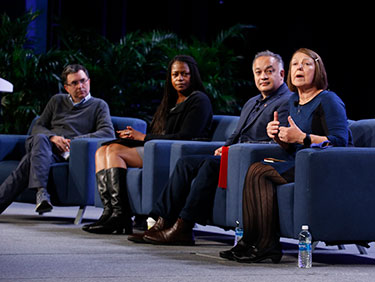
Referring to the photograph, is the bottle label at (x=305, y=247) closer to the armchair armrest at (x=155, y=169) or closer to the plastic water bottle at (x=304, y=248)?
the plastic water bottle at (x=304, y=248)

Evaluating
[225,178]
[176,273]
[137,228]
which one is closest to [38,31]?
[137,228]

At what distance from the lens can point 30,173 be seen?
4992 millimetres

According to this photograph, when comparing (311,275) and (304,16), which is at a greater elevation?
(304,16)

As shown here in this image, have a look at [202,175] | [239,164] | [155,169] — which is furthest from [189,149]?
[239,164]

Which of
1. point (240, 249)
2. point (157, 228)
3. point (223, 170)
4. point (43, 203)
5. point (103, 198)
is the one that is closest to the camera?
point (240, 249)

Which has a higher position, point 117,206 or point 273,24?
point 273,24

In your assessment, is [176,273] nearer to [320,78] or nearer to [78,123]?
[320,78]

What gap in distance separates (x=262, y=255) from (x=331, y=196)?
395mm

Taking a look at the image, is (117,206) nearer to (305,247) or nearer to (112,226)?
(112,226)

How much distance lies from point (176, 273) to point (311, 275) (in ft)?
1.75

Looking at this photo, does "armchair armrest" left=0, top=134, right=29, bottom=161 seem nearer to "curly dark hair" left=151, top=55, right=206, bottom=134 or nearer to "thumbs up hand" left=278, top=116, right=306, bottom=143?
"curly dark hair" left=151, top=55, right=206, bottom=134

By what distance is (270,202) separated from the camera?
3246 millimetres

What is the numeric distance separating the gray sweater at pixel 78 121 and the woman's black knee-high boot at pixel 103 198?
0.75 m

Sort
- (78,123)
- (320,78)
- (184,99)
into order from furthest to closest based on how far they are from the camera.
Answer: (78,123), (184,99), (320,78)
